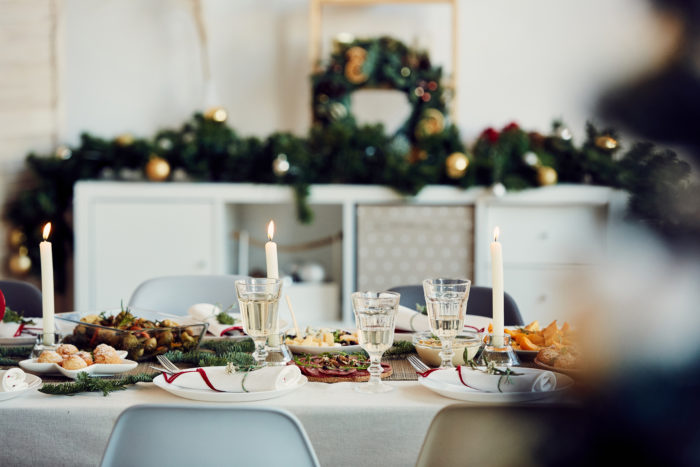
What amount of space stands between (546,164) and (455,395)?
201 cm

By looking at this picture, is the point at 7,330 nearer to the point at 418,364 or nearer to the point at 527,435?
the point at 418,364

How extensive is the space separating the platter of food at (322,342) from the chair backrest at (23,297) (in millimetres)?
866

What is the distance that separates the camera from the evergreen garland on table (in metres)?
2.81

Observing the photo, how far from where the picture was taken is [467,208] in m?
2.86

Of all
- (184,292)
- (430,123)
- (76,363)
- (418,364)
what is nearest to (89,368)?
(76,363)

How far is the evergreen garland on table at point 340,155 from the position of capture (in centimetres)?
281

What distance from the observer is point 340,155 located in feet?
9.34

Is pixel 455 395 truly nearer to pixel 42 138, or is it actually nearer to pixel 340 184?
pixel 340 184

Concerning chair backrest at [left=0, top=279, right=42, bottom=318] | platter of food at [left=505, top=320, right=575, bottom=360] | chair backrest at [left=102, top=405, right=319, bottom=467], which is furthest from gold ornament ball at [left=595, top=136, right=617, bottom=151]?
chair backrest at [left=0, top=279, right=42, bottom=318]

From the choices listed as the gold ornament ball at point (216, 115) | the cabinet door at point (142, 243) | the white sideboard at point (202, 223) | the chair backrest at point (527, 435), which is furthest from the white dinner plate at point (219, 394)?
the gold ornament ball at point (216, 115)

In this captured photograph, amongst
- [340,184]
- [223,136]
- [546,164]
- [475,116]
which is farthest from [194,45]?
[546,164]

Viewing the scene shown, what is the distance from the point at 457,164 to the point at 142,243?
4.34 ft

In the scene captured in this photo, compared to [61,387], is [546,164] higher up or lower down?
higher up

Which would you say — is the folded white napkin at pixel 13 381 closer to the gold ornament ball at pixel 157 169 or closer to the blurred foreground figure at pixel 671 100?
the blurred foreground figure at pixel 671 100
